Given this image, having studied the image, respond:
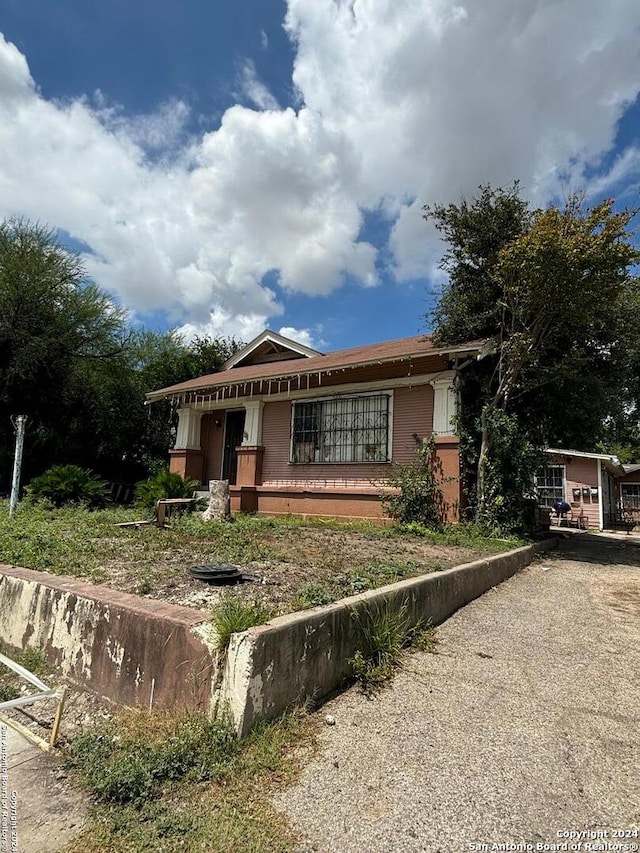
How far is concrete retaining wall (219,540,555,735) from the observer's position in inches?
95.3

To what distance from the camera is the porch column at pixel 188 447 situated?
1335cm

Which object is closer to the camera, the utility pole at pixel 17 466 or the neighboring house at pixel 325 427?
the neighboring house at pixel 325 427

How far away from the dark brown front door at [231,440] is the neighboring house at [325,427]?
27 millimetres

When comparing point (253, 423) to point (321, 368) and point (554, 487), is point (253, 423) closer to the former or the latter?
point (321, 368)

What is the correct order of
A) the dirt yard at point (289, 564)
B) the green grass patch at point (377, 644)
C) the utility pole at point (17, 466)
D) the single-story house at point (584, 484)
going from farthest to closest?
1. the single-story house at point (584, 484)
2. the utility pole at point (17, 466)
3. the dirt yard at point (289, 564)
4. the green grass patch at point (377, 644)

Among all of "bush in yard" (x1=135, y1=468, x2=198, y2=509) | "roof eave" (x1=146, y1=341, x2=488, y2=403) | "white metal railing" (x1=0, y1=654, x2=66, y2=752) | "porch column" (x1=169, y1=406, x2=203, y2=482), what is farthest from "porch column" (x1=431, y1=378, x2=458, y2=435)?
"white metal railing" (x1=0, y1=654, x2=66, y2=752)

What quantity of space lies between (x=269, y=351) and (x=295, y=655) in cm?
1324

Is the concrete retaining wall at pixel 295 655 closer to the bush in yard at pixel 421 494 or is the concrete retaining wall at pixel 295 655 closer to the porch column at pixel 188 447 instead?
the bush in yard at pixel 421 494

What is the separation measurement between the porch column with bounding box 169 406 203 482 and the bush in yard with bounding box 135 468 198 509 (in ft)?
4.84

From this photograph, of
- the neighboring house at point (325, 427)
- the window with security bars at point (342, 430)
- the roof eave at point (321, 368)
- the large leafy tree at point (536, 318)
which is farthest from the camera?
the window with security bars at point (342, 430)

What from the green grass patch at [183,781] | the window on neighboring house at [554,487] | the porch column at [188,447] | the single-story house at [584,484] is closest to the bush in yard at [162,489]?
the porch column at [188,447]

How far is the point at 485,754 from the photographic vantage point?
2424 mm

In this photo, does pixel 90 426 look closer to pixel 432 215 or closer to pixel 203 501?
pixel 203 501

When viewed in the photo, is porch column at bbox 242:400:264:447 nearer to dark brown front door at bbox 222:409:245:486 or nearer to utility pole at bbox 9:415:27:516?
dark brown front door at bbox 222:409:245:486
